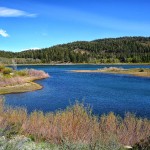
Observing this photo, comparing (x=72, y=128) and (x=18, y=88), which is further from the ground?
(x=72, y=128)

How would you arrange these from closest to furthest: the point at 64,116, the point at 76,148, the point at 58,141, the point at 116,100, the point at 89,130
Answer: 1. the point at 76,148
2. the point at 58,141
3. the point at 89,130
4. the point at 64,116
5. the point at 116,100

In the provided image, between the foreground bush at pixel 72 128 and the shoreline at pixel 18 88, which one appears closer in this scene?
the foreground bush at pixel 72 128

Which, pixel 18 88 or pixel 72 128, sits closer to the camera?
pixel 72 128

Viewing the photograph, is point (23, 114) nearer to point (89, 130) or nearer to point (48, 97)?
point (89, 130)

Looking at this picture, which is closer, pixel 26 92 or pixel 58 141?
pixel 58 141

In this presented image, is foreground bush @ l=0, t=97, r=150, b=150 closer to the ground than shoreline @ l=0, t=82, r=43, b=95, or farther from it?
farther from it

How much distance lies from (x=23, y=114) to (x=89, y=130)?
5766 mm

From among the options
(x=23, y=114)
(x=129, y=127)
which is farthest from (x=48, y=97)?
(x=129, y=127)

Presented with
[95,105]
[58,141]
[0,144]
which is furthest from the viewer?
[95,105]

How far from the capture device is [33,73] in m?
92.7

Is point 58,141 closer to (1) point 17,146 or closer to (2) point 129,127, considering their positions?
(2) point 129,127

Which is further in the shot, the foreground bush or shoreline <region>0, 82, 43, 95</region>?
shoreline <region>0, 82, 43, 95</region>

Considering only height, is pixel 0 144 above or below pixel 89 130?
above

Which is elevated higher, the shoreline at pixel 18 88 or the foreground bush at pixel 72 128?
the foreground bush at pixel 72 128
